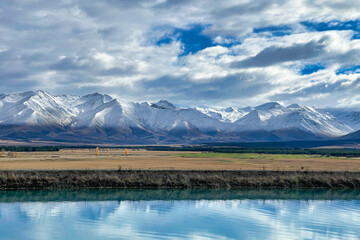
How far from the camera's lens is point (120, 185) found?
220 ft

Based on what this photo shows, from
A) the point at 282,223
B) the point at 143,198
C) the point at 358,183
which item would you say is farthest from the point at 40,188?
the point at 358,183

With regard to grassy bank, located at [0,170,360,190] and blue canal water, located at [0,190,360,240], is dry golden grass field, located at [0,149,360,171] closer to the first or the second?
grassy bank, located at [0,170,360,190]

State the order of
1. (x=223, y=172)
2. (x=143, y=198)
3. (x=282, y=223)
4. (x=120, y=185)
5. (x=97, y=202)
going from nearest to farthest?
1. (x=282, y=223)
2. (x=97, y=202)
3. (x=143, y=198)
4. (x=120, y=185)
5. (x=223, y=172)

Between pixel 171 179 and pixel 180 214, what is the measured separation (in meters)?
17.7

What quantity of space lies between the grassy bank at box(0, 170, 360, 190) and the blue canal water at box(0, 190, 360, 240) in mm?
2225

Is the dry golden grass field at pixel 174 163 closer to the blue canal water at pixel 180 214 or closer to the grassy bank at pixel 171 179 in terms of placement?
the grassy bank at pixel 171 179

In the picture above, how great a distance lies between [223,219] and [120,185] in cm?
2277

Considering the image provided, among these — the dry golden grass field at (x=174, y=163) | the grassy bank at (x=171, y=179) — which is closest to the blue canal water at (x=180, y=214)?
the grassy bank at (x=171, y=179)

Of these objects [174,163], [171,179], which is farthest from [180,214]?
[174,163]

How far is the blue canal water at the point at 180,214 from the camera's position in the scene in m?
41.3

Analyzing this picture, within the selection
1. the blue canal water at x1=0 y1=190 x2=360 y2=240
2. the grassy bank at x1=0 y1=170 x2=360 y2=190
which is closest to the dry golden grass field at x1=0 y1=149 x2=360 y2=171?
the grassy bank at x1=0 y1=170 x2=360 y2=190

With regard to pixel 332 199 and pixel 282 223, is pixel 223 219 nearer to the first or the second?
pixel 282 223

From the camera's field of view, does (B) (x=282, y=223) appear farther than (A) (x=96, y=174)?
No

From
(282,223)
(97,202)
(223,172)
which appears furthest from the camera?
(223,172)
